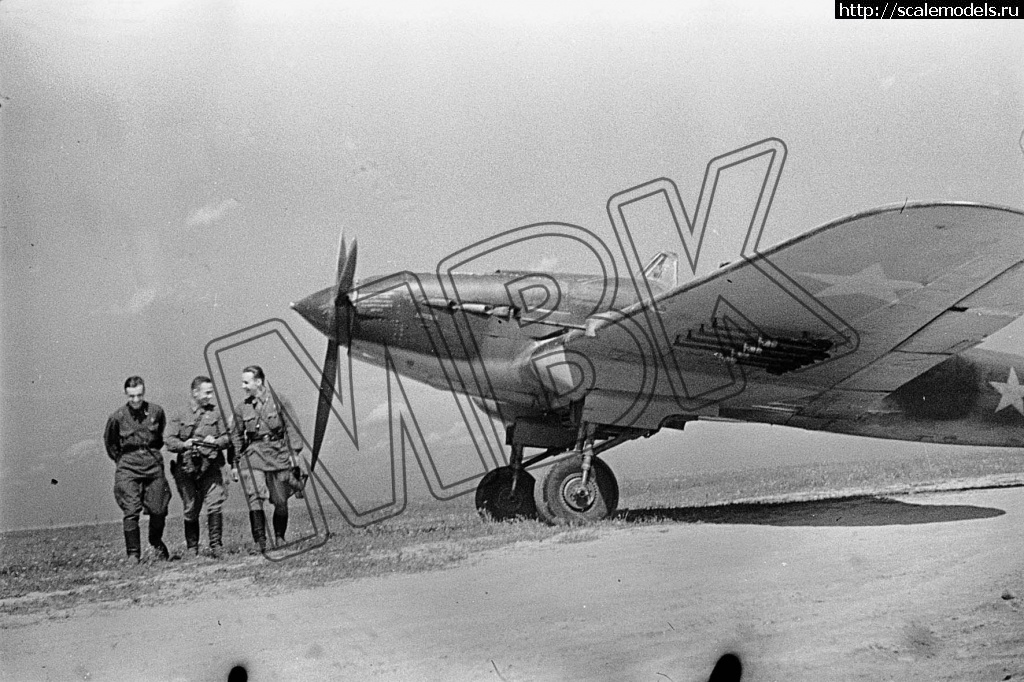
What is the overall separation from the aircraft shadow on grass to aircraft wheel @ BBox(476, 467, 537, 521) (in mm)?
480

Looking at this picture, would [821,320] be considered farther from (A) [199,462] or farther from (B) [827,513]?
(A) [199,462]

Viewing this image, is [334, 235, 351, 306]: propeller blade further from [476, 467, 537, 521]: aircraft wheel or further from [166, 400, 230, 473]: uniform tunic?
[476, 467, 537, 521]: aircraft wheel

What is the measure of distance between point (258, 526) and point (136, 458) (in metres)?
0.64

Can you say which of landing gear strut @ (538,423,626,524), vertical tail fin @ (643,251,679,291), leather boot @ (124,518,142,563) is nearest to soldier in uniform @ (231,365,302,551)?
leather boot @ (124,518,142,563)

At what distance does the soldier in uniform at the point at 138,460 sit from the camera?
13.4ft

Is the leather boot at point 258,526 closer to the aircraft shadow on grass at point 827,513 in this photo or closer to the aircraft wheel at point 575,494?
the aircraft wheel at point 575,494

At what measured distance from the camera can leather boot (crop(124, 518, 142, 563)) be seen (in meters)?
4.05

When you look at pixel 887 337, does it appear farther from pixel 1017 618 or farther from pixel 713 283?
pixel 1017 618

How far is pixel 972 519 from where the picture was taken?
4.57 m

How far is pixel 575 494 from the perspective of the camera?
4.64 m

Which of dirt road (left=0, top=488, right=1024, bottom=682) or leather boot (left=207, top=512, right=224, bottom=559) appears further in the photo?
leather boot (left=207, top=512, right=224, bottom=559)

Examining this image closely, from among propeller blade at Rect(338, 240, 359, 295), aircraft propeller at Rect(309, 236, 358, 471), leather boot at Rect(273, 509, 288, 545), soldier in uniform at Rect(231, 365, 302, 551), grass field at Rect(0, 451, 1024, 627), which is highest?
Answer: propeller blade at Rect(338, 240, 359, 295)

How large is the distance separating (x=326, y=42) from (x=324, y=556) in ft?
8.04

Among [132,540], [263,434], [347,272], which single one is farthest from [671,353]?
[132,540]
